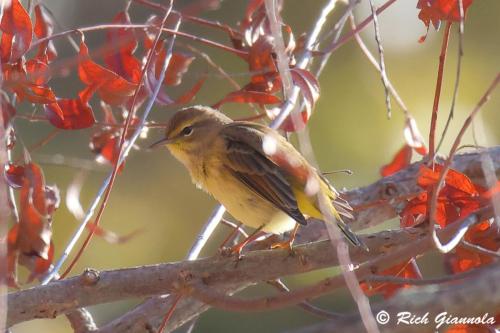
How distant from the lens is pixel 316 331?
4.47 feet

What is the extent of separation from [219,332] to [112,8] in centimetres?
385

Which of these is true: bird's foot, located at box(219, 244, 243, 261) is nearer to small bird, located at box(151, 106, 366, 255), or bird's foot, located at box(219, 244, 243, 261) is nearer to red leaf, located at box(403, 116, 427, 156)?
small bird, located at box(151, 106, 366, 255)

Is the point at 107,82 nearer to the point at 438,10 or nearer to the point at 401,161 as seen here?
the point at 438,10

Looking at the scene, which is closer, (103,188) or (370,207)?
(103,188)

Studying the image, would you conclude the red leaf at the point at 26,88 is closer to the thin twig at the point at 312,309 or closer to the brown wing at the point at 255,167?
the thin twig at the point at 312,309

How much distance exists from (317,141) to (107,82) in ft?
16.2

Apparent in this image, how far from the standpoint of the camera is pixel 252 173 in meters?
4.04

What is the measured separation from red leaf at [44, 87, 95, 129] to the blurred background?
433 cm

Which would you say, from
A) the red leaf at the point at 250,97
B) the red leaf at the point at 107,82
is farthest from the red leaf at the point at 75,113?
Result: the red leaf at the point at 250,97

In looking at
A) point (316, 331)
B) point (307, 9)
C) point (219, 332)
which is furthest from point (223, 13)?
point (316, 331)

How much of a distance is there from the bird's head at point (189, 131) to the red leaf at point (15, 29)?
130 cm

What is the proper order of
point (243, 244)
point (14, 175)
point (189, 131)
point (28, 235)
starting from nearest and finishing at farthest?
point (28, 235)
point (14, 175)
point (243, 244)
point (189, 131)

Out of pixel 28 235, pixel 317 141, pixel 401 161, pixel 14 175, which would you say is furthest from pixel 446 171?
pixel 317 141

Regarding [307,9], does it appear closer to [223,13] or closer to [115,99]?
[223,13]
